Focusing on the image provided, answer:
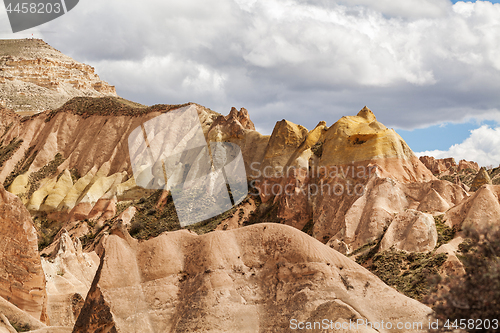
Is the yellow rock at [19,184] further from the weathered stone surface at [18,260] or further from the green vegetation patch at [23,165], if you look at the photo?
the weathered stone surface at [18,260]

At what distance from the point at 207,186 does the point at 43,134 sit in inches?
1549

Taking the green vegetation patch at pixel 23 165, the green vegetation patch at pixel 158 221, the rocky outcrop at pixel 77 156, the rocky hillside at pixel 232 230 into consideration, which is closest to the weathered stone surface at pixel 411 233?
the rocky hillside at pixel 232 230

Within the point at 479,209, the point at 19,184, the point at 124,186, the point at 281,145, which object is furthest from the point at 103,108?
the point at 479,209

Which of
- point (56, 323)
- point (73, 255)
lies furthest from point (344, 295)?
point (73, 255)

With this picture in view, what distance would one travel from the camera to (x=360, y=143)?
46.3m

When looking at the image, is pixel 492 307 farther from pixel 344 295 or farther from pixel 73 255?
pixel 73 255

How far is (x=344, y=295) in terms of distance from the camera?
1620 centimetres

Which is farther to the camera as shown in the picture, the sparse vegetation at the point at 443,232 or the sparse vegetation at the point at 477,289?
the sparse vegetation at the point at 443,232

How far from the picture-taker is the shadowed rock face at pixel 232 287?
53.1 feet

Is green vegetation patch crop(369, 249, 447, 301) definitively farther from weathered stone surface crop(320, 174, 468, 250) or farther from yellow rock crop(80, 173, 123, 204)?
yellow rock crop(80, 173, 123, 204)

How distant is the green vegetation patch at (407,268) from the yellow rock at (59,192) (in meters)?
48.8

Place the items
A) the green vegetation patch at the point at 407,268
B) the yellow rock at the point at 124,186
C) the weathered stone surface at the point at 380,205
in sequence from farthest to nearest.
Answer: the yellow rock at the point at 124,186, the weathered stone surface at the point at 380,205, the green vegetation patch at the point at 407,268

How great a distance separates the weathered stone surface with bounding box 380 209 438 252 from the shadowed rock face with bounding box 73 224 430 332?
1350cm
